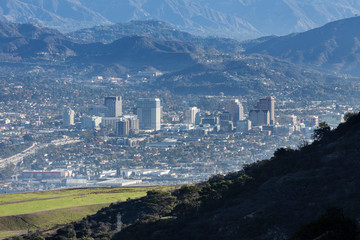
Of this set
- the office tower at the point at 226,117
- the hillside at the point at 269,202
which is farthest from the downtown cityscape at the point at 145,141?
the hillside at the point at 269,202

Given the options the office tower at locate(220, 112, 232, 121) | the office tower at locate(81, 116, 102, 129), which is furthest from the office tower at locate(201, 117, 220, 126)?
the office tower at locate(81, 116, 102, 129)

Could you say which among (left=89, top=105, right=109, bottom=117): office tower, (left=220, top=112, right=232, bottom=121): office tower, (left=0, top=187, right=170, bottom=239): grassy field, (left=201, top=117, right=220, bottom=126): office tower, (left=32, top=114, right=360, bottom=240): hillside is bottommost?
(left=0, top=187, right=170, bottom=239): grassy field

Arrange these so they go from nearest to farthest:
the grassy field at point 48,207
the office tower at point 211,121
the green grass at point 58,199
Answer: the grassy field at point 48,207 → the green grass at point 58,199 → the office tower at point 211,121

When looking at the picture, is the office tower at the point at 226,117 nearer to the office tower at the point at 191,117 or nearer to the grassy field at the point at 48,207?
the office tower at the point at 191,117

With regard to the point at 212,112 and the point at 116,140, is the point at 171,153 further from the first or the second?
the point at 212,112

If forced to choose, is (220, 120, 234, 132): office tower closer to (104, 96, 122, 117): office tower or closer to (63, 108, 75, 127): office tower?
(104, 96, 122, 117): office tower

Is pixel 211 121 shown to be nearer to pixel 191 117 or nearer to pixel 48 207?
pixel 191 117
